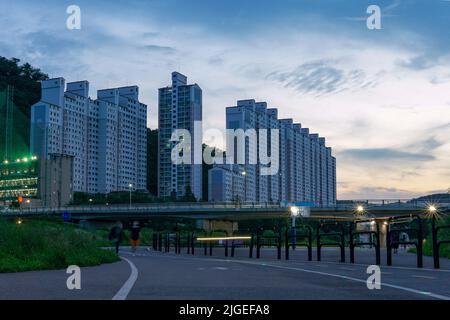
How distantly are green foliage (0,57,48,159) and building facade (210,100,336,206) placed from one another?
171 feet

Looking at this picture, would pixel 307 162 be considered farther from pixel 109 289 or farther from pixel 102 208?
pixel 109 289

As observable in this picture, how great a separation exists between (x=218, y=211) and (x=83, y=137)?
3728 inches

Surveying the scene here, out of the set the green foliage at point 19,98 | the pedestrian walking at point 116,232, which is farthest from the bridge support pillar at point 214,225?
the pedestrian walking at point 116,232

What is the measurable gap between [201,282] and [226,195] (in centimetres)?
16145

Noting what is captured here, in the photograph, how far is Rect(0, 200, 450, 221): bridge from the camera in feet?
317

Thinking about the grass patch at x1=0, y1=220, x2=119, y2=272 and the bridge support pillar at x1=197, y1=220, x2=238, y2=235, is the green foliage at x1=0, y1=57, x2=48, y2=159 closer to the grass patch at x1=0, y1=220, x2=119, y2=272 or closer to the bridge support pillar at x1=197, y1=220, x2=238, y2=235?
the bridge support pillar at x1=197, y1=220, x2=238, y2=235

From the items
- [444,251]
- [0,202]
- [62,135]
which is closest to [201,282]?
[444,251]

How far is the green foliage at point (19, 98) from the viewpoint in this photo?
16488 centimetres

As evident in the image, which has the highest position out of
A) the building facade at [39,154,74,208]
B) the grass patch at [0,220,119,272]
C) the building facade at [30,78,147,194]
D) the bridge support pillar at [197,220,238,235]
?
the building facade at [30,78,147,194]

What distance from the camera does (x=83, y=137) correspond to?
616 feet

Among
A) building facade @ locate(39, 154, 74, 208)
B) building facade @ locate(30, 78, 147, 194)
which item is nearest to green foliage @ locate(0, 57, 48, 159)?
building facade @ locate(30, 78, 147, 194)

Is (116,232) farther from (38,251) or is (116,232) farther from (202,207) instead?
(202,207)

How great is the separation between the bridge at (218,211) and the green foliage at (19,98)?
56.5 metres
